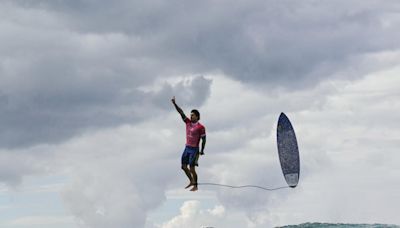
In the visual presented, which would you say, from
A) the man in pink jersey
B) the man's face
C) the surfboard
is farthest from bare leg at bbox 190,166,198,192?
the surfboard

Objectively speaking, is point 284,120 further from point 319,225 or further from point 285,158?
point 319,225

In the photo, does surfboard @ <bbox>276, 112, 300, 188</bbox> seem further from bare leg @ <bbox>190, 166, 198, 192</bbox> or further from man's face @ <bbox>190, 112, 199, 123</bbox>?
man's face @ <bbox>190, 112, 199, 123</bbox>

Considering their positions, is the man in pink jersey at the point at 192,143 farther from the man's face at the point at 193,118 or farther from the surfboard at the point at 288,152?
the surfboard at the point at 288,152

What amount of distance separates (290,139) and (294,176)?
1.95 m

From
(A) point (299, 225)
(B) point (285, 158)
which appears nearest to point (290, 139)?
(B) point (285, 158)

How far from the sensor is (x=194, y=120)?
95.0ft

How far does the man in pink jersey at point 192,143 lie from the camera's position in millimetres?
29086

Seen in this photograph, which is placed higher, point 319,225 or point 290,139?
point 290,139

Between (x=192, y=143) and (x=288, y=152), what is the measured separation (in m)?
6.88

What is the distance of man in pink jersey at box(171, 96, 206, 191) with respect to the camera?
29086mm

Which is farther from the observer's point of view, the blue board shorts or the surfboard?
the surfboard

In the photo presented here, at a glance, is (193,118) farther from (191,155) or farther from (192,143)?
(191,155)

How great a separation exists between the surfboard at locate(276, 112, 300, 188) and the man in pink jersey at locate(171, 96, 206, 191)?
20.5 ft

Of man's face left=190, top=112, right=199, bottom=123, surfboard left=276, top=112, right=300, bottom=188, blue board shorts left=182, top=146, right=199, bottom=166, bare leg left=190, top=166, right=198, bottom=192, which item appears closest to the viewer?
man's face left=190, top=112, right=199, bottom=123
